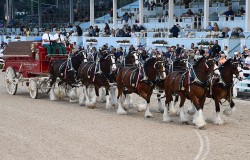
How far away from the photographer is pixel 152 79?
47.6 ft

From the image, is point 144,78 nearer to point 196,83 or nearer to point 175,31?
point 196,83

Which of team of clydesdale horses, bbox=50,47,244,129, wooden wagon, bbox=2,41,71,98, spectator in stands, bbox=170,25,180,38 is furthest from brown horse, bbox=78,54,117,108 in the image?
spectator in stands, bbox=170,25,180,38

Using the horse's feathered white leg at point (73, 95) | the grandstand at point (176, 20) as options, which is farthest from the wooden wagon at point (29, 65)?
the grandstand at point (176, 20)

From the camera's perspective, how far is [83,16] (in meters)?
49.0

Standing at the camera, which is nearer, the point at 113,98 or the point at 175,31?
the point at 113,98

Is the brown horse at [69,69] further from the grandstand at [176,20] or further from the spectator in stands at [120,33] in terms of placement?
the spectator in stands at [120,33]

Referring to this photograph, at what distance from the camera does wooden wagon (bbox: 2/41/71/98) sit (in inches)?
752

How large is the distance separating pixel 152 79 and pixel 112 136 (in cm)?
331

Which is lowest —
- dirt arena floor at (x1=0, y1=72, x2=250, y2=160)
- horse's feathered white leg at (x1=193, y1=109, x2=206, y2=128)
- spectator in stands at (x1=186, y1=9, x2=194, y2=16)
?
dirt arena floor at (x1=0, y1=72, x2=250, y2=160)

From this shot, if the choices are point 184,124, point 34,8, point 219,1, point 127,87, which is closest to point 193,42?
point 219,1

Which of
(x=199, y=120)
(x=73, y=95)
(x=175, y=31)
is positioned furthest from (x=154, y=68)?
(x=175, y=31)

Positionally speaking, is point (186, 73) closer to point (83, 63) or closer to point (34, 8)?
point (83, 63)

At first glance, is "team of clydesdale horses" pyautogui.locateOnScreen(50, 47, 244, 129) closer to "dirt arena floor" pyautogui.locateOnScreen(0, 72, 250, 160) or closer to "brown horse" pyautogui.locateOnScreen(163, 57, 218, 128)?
"brown horse" pyautogui.locateOnScreen(163, 57, 218, 128)

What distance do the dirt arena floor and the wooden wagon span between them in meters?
2.96
